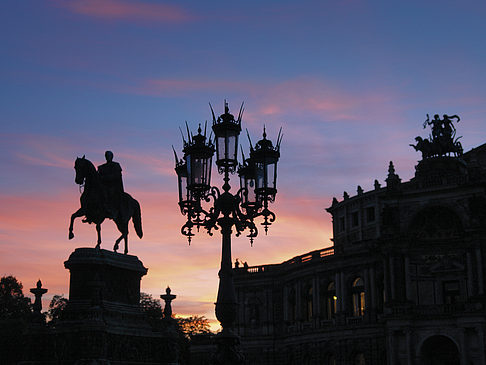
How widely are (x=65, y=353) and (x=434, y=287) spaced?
46401mm

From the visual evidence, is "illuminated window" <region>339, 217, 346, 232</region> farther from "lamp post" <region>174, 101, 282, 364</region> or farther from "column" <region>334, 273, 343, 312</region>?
"lamp post" <region>174, 101, 282, 364</region>

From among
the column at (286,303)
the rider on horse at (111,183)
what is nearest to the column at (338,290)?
the column at (286,303)

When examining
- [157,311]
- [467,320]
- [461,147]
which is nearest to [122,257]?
[467,320]

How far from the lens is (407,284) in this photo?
6347cm

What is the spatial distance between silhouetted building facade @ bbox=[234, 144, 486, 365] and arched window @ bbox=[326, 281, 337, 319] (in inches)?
3.9

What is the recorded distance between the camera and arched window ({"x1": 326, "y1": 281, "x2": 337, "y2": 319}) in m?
71.7

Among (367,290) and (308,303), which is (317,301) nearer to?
(308,303)

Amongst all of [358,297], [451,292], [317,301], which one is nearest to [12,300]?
[317,301]

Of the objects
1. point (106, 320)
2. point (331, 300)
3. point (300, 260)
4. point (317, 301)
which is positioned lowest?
point (106, 320)

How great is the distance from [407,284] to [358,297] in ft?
23.5

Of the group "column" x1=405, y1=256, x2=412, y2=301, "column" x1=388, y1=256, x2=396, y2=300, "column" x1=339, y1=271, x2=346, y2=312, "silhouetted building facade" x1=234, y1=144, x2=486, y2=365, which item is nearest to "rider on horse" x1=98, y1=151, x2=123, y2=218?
"silhouetted building facade" x1=234, y1=144, x2=486, y2=365

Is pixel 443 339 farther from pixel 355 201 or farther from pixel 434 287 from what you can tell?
pixel 355 201

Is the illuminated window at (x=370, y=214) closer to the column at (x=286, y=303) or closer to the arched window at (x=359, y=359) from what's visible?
the column at (x=286, y=303)

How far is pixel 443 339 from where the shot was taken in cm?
6197
